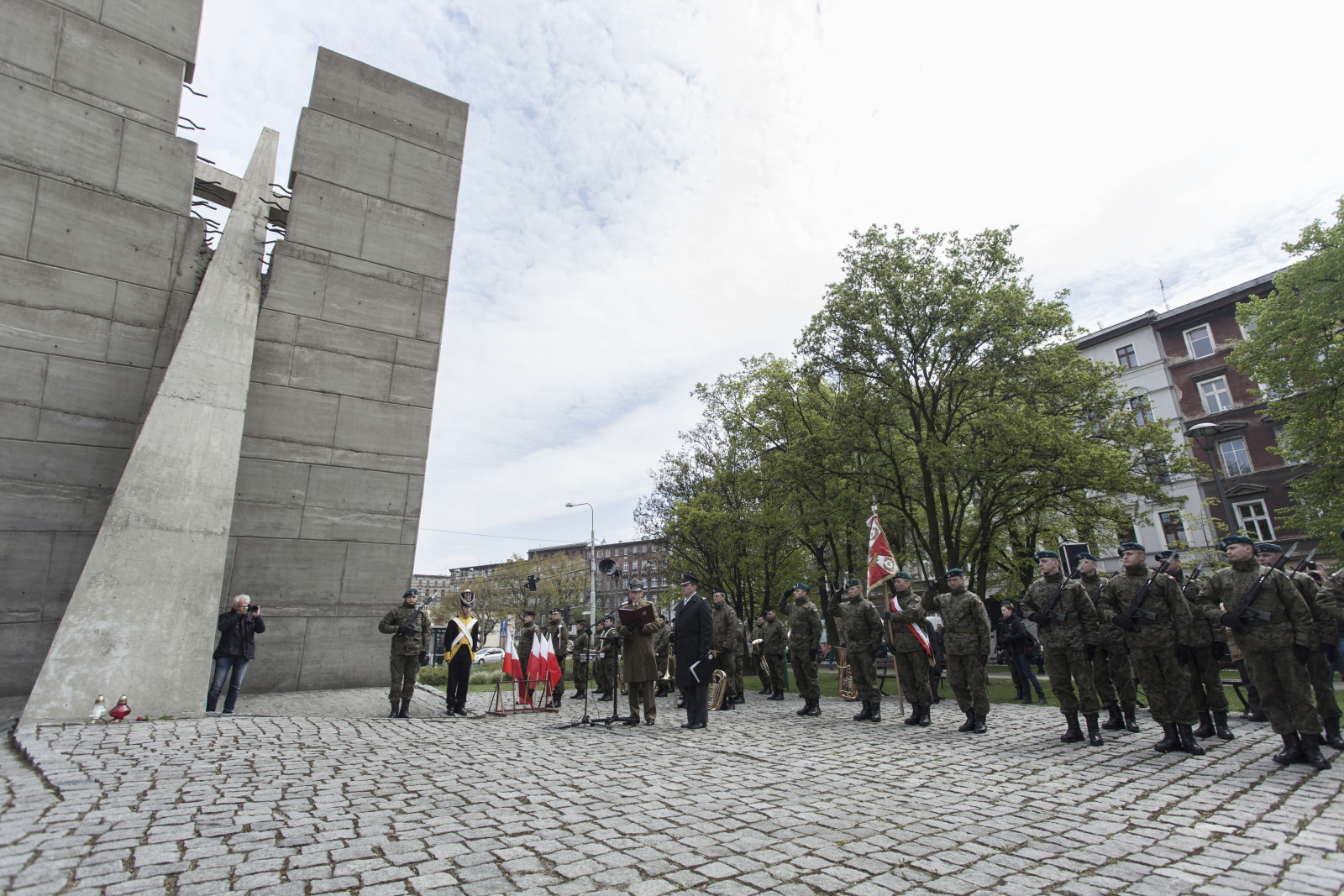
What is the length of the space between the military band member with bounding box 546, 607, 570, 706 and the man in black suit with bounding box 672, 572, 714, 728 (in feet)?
14.2

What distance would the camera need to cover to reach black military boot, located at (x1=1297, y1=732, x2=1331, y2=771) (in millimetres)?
5758

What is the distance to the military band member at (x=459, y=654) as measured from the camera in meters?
10.9

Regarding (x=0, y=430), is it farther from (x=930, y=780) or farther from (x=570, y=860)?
(x=930, y=780)

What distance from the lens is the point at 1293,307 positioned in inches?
873

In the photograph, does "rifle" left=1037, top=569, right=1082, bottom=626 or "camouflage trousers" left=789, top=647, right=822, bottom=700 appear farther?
"camouflage trousers" left=789, top=647, right=822, bottom=700

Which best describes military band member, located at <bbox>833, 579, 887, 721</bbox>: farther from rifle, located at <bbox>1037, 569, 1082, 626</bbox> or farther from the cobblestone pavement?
rifle, located at <bbox>1037, 569, 1082, 626</bbox>

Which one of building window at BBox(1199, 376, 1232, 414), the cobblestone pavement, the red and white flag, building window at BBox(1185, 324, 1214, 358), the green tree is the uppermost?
building window at BBox(1185, 324, 1214, 358)

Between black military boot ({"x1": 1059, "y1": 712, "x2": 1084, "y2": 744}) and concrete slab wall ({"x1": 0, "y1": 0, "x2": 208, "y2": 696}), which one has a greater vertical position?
concrete slab wall ({"x1": 0, "y1": 0, "x2": 208, "y2": 696})

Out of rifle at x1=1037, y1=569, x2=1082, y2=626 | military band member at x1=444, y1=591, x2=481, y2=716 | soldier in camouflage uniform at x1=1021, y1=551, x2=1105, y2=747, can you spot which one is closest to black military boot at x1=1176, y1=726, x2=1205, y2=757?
soldier in camouflage uniform at x1=1021, y1=551, x2=1105, y2=747

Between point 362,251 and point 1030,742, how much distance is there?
1592 cm

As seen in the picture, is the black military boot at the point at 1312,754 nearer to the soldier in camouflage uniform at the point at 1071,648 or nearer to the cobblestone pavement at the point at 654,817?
the cobblestone pavement at the point at 654,817

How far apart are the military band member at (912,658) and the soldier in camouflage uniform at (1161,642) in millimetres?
2495

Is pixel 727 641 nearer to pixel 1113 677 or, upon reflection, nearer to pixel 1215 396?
pixel 1113 677

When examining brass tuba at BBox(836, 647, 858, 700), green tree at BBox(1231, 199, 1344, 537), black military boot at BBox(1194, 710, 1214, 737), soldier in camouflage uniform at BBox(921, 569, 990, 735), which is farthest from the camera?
green tree at BBox(1231, 199, 1344, 537)
